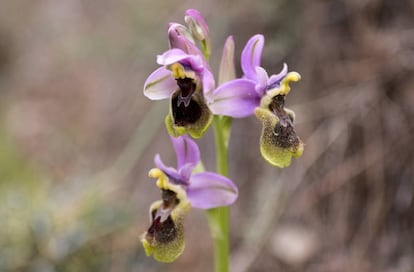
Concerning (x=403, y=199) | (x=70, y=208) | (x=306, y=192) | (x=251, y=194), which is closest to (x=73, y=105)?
(x=70, y=208)

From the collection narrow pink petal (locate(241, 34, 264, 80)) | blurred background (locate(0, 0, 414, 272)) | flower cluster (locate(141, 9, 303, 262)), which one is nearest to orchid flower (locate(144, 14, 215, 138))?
flower cluster (locate(141, 9, 303, 262))

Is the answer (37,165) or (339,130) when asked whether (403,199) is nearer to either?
(339,130)

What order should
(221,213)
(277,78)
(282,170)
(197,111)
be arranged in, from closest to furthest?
(197,111), (277,78), (221,213), (282,170)

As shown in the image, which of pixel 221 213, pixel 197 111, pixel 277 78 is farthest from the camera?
pixel 221 213

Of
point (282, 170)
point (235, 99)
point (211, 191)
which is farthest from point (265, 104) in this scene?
point (282, 170)

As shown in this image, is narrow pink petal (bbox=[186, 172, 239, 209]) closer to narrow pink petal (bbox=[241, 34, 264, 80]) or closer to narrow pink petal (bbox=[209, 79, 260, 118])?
narrow pink petal (bbox=[209, 79, 260, 118])

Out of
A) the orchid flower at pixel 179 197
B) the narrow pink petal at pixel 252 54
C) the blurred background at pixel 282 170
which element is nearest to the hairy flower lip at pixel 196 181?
the orchid flower at pixel 179 197

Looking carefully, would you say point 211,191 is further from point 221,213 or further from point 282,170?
point 282,170
